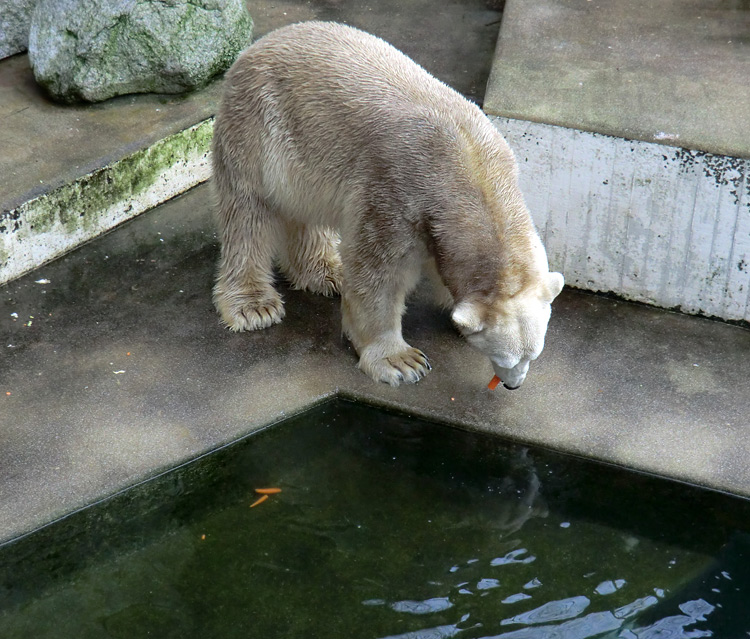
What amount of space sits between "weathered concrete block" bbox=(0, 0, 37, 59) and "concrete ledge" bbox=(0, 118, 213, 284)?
163 centimetres

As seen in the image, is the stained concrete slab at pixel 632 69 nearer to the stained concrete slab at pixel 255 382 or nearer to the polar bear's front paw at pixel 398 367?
the stained concrete slab at pixel 255 382

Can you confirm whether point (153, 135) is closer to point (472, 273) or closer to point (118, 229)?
point (118, 229)

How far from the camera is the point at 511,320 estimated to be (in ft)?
12.9

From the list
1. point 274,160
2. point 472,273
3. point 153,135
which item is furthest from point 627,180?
point 153,135

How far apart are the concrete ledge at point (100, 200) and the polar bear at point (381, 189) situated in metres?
1.05

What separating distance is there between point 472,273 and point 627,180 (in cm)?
129

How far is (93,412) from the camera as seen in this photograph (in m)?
4.54

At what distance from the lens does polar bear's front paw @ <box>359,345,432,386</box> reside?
470cm

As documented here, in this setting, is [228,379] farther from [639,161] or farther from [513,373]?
[639,161]

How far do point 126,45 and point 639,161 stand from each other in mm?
3171

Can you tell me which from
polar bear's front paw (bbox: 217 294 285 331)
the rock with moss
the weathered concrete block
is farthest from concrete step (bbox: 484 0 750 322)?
the weathered concrete block

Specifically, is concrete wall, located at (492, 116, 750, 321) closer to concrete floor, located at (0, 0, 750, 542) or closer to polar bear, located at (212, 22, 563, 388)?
concrete floor, located at (0, 0, 750, 542)

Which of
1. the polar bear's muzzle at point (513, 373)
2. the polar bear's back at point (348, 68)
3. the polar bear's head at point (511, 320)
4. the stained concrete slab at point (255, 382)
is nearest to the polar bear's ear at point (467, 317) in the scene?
the polar bear's head at point (511, 320)

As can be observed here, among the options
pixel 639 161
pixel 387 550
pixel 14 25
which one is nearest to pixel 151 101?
pixel 14 25
